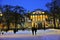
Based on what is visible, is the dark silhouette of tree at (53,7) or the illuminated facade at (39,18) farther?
the dark silhouette of tree at (53,7)

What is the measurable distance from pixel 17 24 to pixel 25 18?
48cm

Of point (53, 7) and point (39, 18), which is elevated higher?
point (53, 7)

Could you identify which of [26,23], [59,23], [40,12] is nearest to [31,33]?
[26,23]

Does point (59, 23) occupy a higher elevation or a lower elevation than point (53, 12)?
lower

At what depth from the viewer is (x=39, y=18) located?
7.46 m

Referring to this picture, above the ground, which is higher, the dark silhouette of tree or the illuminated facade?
the dark silhouette of tree

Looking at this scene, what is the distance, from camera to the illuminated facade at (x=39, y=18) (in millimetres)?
7264

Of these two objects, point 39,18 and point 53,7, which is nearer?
point 39,18

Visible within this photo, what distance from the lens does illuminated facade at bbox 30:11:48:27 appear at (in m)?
7.26

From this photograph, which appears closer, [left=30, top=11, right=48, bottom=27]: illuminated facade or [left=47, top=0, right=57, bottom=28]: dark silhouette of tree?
[left=30, top=11, right=48, bottom=27]: illuminated facade

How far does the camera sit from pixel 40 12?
288 inches

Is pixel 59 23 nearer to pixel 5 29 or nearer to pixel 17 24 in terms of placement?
A: pixel 17 24

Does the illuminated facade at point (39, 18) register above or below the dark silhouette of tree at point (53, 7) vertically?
below

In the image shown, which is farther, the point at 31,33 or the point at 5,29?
the point at 5,29
